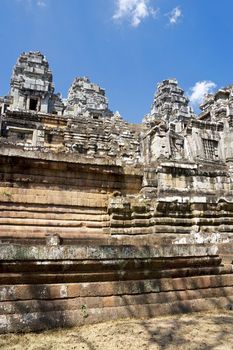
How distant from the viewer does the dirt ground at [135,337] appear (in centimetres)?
325

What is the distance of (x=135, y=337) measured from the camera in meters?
3.46

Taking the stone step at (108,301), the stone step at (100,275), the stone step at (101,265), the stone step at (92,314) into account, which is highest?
the stone step at (101,265)

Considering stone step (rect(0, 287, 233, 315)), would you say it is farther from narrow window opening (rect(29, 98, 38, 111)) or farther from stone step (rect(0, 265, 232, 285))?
narrow window opening (rect(29, 98, 38, 111))

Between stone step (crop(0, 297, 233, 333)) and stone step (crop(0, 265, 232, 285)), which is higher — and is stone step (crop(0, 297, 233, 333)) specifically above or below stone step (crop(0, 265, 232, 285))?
below

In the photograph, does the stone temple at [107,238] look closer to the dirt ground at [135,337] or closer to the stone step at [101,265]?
the stone step at [101,265]

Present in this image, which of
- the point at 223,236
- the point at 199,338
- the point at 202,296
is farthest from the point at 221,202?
the point at 199,338

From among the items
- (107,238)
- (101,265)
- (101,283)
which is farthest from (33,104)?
(101,283)

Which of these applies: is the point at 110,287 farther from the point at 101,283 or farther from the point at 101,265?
the point at 101,265

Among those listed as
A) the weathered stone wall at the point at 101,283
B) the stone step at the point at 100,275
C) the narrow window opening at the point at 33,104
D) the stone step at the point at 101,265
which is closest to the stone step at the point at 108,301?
the weathered stone wall at the point at 101,283

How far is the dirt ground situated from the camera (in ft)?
10.7

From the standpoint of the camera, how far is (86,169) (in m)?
7.09

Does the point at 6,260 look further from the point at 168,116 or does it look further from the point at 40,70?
the point at 168,116

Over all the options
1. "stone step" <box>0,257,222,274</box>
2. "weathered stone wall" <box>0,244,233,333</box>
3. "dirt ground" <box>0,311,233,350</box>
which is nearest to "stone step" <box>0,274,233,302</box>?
"weathered stone wall" <box>0,244,233,333</box>

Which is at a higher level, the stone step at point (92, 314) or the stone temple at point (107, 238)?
the stone temple at point (107, 238)
